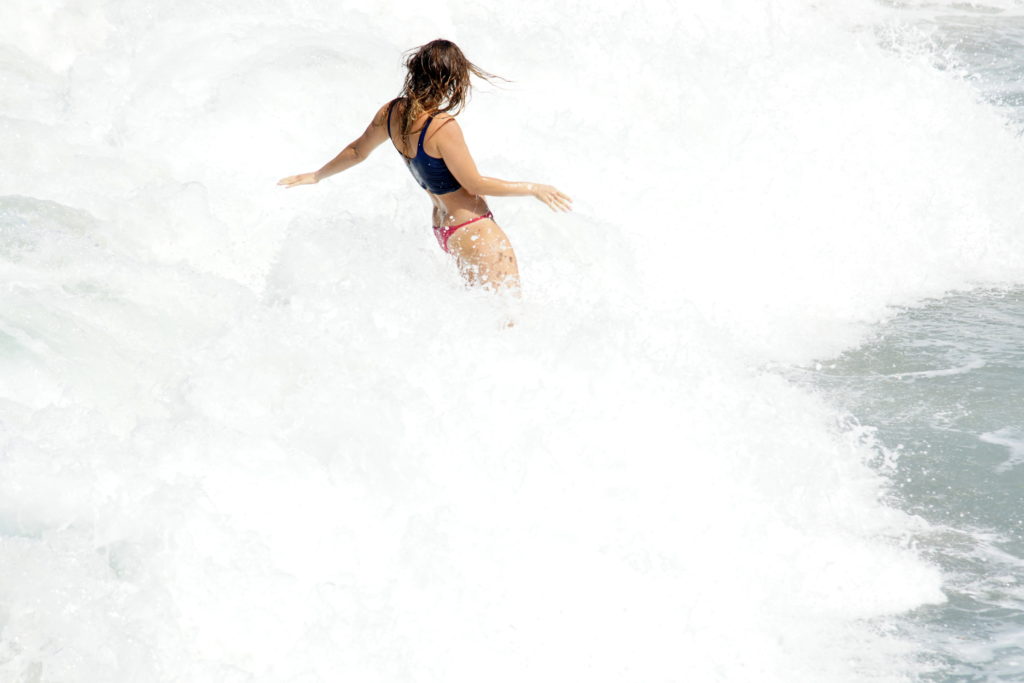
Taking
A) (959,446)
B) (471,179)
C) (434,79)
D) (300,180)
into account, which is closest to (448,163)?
(471,179)

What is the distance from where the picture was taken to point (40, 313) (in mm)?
4270

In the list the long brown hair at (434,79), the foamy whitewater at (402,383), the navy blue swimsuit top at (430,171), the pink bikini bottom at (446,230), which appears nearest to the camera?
the foamy whitewater at (402,383)

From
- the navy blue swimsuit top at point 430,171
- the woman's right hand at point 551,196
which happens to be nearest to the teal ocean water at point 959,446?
the woman's right hand at point 551,196

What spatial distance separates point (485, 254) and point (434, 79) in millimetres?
929

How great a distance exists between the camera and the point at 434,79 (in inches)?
184

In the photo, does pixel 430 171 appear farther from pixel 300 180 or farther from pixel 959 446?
pixel 959 446

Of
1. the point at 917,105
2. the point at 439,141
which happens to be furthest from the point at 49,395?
the point at 917,105

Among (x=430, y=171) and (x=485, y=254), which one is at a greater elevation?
(x=430, y=171)

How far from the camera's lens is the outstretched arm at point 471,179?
4781mm

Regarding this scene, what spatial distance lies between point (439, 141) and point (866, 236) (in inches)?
196

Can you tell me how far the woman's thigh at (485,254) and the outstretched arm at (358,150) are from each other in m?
0.57

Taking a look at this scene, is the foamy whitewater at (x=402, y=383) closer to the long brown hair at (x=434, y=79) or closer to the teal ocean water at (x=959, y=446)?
the teal ocean water at (x=959, y=446)

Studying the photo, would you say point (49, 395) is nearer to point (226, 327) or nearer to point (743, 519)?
point (226, 327)

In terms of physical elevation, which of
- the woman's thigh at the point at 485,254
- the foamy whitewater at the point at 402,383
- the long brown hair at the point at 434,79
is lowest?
the foamy whitewater at the point at 402,383
